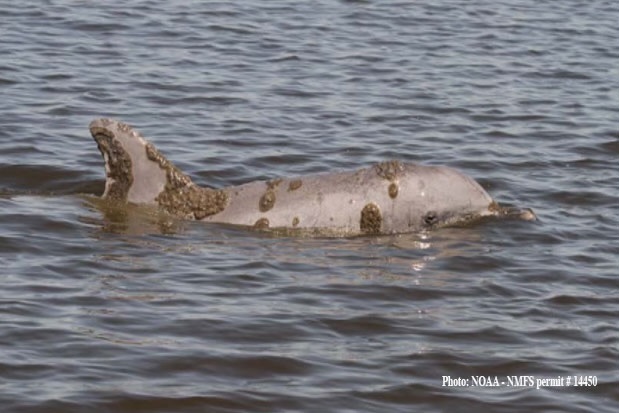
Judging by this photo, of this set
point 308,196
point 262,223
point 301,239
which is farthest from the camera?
point 308,196

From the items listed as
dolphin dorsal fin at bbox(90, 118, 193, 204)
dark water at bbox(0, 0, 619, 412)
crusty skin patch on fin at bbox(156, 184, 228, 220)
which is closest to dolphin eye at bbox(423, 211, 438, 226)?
dark water at bbox(0, 0, 619, 412)

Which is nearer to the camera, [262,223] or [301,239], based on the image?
[301,239]

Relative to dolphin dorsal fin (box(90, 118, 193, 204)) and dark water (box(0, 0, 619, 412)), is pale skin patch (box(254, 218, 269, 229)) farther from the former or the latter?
dolphin dorsal fin (box(90, 118, 193, 204))

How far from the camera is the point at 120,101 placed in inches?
709

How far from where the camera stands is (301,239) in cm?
1297

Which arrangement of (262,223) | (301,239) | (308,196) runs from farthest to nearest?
(308,196)
(262,223)
(301,239)

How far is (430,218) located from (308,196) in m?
1.00

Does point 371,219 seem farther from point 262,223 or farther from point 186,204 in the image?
point 186,204

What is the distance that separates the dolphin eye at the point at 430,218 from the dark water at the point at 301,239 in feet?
0.51

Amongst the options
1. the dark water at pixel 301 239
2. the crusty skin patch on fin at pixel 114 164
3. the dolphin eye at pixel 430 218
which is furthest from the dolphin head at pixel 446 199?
the crusty skin patch on fin at pixel 114 164

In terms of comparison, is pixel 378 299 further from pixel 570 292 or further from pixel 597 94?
pixel 597 94

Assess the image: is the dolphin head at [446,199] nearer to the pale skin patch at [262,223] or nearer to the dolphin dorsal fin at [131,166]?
the pale skin patch at [262,223]

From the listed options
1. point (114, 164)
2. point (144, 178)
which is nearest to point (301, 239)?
point (144, 178)

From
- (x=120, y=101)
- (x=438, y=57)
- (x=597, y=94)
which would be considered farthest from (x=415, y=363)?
(x=438, y=57)
